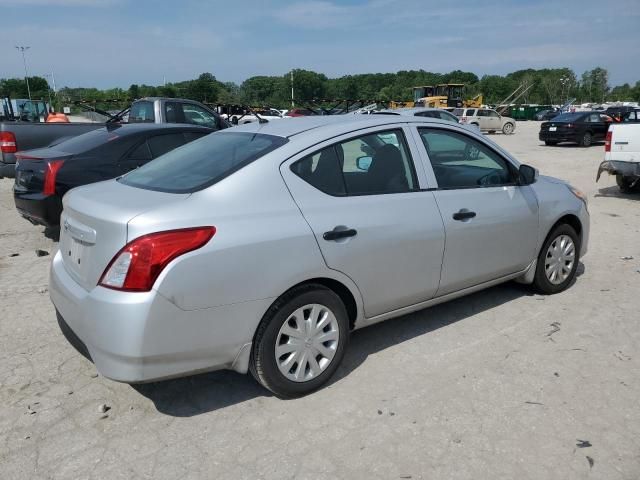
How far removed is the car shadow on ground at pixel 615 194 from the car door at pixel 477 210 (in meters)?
6.85

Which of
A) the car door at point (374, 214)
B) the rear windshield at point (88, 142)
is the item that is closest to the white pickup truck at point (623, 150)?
the car door at point (374, 214)

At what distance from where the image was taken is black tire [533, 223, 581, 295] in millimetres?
A: 4648

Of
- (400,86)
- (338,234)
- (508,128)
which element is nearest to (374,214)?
(338,234)

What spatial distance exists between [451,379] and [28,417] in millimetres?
2557

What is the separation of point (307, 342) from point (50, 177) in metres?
4.20

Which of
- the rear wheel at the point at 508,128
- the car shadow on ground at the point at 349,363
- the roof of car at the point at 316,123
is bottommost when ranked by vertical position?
the rear wheel at the point at 508,128

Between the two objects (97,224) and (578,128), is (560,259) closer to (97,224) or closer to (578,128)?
(97,224)

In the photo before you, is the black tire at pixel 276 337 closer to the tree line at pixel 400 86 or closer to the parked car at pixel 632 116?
the parked car at pixel 632 116

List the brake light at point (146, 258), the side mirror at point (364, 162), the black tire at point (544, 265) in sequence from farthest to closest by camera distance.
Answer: the black tire at point (544, 265)
the side mirror at point (364, 162)
the brake light at point (146, 258)

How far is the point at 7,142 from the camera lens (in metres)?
8.34

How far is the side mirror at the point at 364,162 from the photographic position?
141 inches

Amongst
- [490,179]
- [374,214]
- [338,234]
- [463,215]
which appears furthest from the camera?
[490,179]

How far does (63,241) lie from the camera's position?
3281mm

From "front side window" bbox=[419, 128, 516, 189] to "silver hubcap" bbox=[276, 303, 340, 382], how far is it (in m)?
1.35
